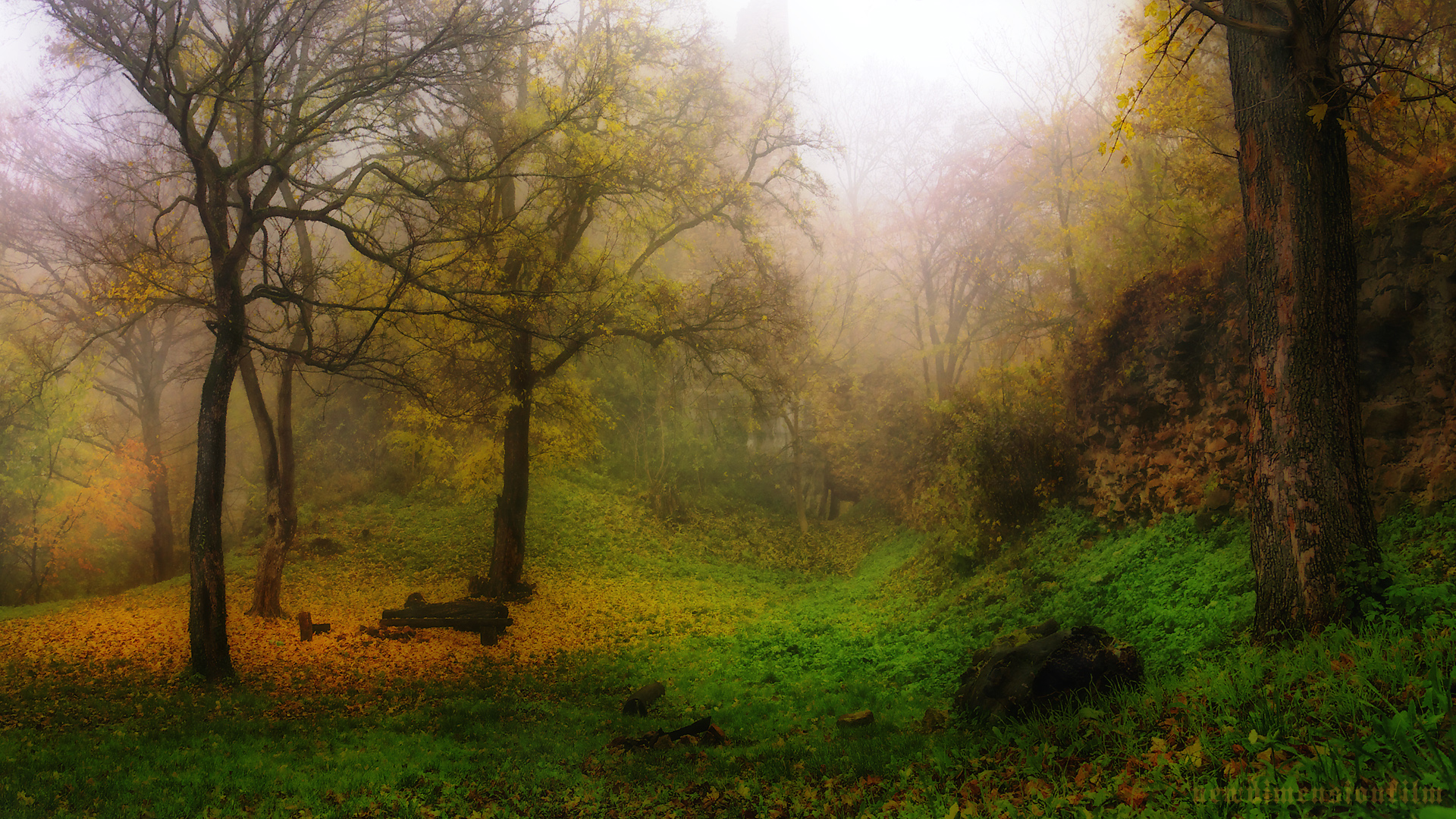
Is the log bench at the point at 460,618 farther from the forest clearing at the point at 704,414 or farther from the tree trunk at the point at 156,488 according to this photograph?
the tree trunk at the point at 156,488

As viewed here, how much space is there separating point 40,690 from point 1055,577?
12.9 metres

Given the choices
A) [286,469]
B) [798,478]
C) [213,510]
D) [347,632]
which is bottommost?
[347,632]

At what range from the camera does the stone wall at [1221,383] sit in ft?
21.9

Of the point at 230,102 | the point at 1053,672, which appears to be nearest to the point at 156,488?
the point at 230,102

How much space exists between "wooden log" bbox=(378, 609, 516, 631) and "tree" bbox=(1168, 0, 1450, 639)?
34.4ft

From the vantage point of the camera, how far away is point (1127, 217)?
13.1 metres

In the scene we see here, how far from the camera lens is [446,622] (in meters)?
11.7

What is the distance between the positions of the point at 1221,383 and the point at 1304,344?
539cm

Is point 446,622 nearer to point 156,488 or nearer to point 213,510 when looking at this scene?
point 213,510

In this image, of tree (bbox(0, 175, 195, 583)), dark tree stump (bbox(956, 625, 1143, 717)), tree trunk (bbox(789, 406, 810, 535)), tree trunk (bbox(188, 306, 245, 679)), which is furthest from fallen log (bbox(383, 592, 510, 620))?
tree trunk (bbox(789, 406, 810, 535))

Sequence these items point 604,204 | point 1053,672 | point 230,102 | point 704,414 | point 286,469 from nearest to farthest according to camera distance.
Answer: point 1053,672 → point 230,102 → point 286,469 → point 604,204 → point 704,414

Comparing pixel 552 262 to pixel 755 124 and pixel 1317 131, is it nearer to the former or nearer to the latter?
pixel 755 124

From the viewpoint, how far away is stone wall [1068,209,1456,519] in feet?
21.9

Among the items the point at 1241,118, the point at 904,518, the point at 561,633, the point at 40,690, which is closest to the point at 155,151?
the point at 40,690
